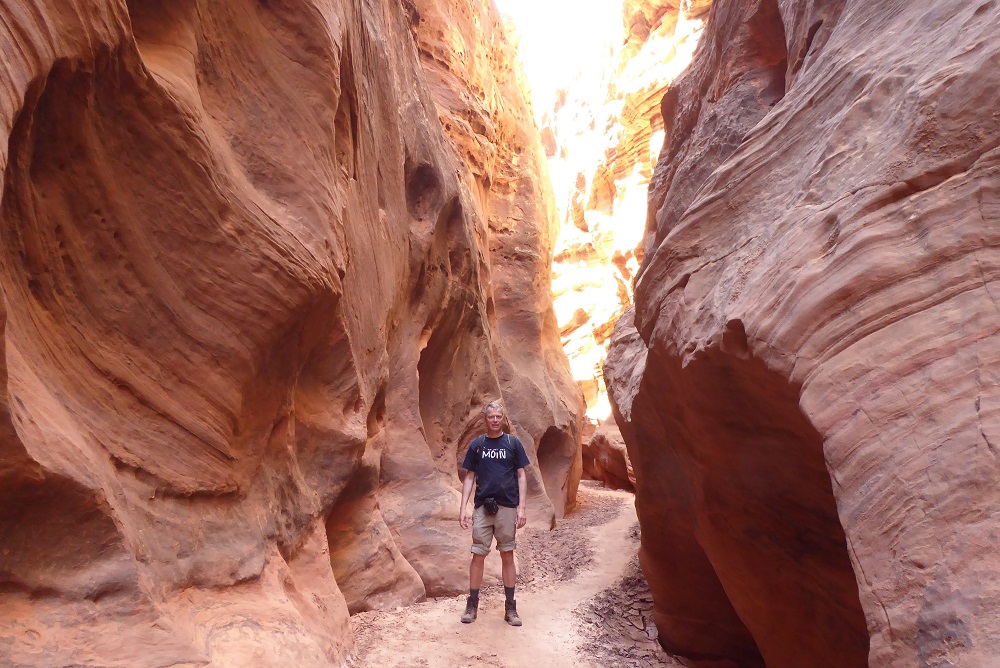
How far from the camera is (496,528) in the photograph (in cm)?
559

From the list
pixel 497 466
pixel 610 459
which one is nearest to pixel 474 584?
pixel 497 466

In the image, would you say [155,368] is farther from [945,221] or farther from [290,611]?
[945,221]

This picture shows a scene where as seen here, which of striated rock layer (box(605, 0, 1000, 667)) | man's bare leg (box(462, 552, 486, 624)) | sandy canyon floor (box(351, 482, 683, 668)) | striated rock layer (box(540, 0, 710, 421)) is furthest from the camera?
striated rock layer (box(540, 0, 710, 421))

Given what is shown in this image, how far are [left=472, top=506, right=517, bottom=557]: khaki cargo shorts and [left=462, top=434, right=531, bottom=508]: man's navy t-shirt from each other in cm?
7

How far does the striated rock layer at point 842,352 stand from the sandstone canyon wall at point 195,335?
2.86 meters

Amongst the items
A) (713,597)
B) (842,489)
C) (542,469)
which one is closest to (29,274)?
(842,489)

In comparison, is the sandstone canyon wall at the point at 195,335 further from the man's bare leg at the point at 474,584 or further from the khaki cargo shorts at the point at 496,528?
the khaki cargo shorts at the point at 496,528

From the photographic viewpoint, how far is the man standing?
555cm

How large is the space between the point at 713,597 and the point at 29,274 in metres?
5.97

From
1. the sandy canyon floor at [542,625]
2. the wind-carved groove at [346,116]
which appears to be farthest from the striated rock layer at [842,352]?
the wind-carved groove at [346,116]

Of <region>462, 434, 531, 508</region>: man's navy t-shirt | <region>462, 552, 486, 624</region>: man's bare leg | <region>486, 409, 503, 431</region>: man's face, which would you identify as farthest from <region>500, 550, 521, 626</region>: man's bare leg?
<region>486, 409, 503, 431</region>: man's face

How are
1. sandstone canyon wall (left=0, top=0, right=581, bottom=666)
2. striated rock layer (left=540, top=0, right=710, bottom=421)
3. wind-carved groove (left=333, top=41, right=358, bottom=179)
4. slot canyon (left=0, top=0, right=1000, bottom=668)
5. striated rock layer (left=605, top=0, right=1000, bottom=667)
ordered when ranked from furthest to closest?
striated rock layer (left=540, top=0, right=710, bottom=421)
wind-carved groove (left=333, top=41, right=358, bottom=179)
sandstone canyon wall (left=0, top=0, right=581, bottom=666)
slot canyon (left=0, top=0, right=1000, bottom=668)
striated rock layer (left=605, top=0, right=1000, bottom=667)

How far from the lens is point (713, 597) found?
20.1 ft

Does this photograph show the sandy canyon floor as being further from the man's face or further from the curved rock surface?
the curved rock surface
